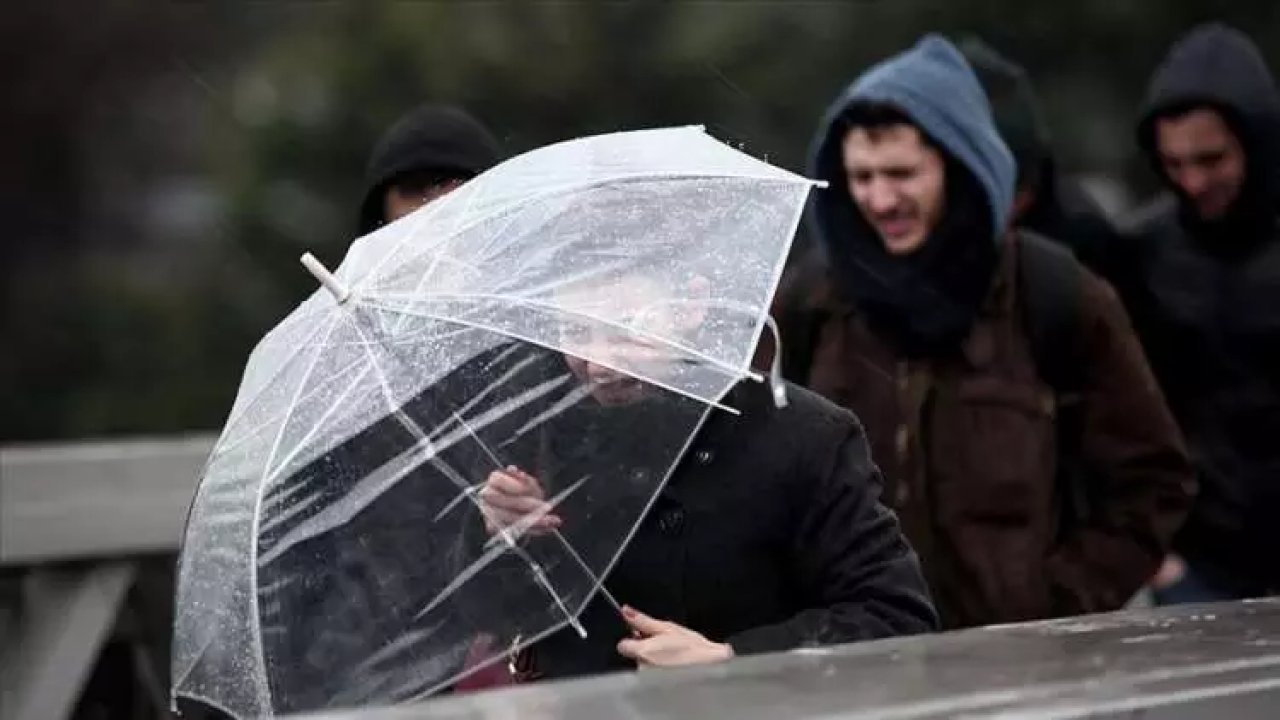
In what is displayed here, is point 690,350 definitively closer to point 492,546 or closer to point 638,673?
point 492,546

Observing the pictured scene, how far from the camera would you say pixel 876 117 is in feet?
13.7

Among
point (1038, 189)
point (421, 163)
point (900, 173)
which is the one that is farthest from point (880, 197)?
point (1038, 189)

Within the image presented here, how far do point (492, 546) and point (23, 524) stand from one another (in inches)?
79.3

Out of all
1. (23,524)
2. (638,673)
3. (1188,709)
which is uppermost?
(23,524)

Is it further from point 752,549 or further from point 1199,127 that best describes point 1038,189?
point 752,549

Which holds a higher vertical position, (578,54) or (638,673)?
(578,54)

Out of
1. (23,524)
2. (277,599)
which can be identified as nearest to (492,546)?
(277,599)

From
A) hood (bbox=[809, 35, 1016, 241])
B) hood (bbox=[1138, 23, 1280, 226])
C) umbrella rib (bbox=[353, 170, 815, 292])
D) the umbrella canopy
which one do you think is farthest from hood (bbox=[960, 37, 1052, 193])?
the umbrella canopy

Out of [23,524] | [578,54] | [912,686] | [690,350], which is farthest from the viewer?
[578,54]

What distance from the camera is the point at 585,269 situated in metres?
2.88

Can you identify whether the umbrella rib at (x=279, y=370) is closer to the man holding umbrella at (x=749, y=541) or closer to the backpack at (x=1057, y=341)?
the man holding umbrella at (x=749, y=541)

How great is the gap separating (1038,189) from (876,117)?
1.17m

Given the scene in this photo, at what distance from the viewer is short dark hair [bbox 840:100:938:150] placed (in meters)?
4.14

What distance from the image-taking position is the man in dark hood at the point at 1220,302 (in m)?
4.82
